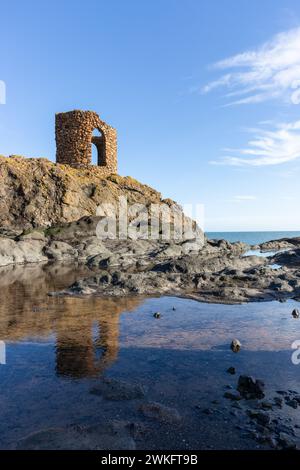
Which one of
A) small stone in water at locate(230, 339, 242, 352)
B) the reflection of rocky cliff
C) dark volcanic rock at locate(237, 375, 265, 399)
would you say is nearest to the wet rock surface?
the reflection of rocky cliff

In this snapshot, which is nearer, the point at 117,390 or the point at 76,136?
the point at 117,390

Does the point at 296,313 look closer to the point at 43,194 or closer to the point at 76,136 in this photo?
the point at 43,194

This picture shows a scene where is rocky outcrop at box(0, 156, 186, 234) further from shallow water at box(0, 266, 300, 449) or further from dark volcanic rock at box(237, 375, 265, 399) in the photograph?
dark volcanic rock at box(237, 375, 265, 399)

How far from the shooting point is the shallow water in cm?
543

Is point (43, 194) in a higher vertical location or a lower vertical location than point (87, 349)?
higher

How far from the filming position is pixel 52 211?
44.9 m

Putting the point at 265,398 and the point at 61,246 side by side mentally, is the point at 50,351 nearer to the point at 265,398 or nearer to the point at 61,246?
the point at 265,398

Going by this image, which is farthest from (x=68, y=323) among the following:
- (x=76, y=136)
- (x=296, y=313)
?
(x=76, y=136)

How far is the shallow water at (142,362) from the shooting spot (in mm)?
5434

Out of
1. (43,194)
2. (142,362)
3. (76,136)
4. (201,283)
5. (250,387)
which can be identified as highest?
(76,136)

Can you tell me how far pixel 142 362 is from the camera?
26.2 feet

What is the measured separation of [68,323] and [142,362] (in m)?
3.92

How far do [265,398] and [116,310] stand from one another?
7473 millimetres
